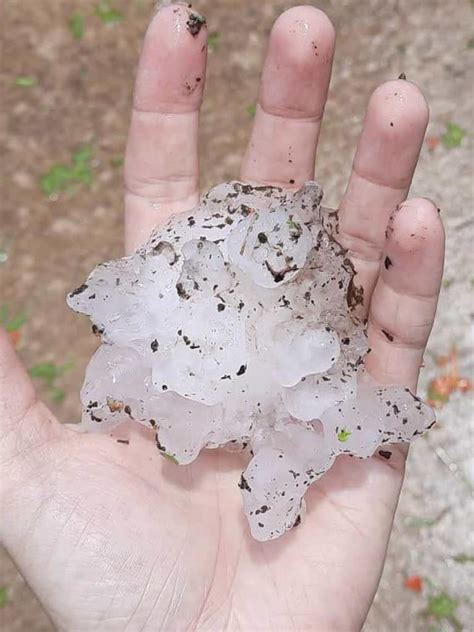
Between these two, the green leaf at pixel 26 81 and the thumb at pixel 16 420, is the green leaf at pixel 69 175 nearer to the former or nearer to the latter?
the green leaf at pixel 26 81

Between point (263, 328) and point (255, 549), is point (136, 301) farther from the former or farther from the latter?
point (255, 549)

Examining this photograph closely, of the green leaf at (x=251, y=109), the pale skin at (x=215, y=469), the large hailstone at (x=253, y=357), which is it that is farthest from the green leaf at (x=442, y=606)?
the green leaf at (x=251, y=109)

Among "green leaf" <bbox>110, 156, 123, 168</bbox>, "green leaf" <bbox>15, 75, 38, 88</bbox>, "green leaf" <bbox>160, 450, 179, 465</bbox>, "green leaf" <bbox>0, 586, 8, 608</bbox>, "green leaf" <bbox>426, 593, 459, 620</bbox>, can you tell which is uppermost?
"green leaf" <bbox>15, 75, 38, 88</bbox>

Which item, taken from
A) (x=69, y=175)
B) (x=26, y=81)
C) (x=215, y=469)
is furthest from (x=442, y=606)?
(x=26, y=81)

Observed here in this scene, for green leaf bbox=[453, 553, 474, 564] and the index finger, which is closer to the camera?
the index finger

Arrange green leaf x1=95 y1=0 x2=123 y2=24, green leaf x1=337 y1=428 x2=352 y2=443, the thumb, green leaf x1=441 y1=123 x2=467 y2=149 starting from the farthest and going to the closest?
1. green leaf x1=95 y1=0 x2=123 y2=24
2. green leaf x1=441 y1=123 x2=467 y2=149
3. green leaf x1=337 y1=428 x2=352 y2=443
4. the thumb

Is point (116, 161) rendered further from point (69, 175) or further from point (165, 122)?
point (165, 122)

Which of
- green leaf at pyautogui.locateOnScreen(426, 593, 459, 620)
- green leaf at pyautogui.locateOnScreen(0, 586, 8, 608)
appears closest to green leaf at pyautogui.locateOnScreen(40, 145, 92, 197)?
green leaf at pyautogui.locateOnScreen(0, 586, 8, 608)

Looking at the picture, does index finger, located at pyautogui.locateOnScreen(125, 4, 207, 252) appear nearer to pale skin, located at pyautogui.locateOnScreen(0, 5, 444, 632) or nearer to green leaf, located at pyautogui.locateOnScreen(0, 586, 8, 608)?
pale skin, located at pyautogui.locateOnScreen(0, 5, 444, 632)

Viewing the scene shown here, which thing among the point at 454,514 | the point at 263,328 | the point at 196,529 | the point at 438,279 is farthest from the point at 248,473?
the point at 454,514
